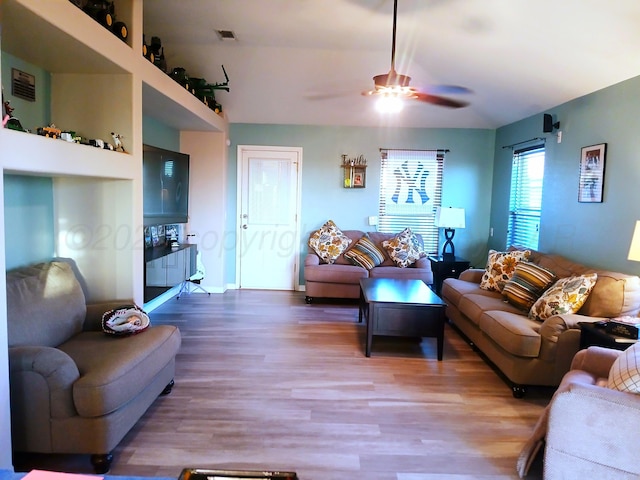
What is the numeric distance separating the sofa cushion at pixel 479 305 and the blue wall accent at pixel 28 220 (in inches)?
136

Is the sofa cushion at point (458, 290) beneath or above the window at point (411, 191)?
beneath

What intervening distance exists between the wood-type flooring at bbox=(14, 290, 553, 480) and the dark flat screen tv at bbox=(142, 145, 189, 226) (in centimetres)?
124

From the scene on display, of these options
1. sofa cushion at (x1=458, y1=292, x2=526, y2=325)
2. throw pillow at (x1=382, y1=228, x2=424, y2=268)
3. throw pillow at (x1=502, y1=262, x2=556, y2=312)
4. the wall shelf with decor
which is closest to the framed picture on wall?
throw pillow at (x1=502, y1=262, x2=556, y2=312)

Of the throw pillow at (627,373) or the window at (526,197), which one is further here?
the window at (526,197)

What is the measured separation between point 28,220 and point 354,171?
4202mm

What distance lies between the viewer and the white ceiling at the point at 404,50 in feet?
10.1

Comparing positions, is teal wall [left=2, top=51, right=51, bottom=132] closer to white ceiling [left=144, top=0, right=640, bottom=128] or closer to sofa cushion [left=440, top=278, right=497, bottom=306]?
white ceiling [left=144, top=0, right=640, bottom=128]

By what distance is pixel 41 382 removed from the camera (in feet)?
6.77

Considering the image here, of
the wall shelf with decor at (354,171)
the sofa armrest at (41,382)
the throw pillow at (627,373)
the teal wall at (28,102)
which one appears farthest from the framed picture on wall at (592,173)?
the teal wall at (28,102)

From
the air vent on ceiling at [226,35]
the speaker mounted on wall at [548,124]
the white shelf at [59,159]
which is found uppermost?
the air vent on ceiling at [226,35]

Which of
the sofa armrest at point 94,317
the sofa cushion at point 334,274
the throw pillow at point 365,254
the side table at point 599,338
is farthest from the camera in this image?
the throw pillow at point 365,254

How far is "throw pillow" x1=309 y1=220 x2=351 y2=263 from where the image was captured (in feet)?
19.2

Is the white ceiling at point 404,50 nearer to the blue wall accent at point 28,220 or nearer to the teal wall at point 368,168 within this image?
the teal wall at point 368,168

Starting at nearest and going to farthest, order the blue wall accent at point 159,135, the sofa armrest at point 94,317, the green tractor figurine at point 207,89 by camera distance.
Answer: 1. the sofa armrest at point 94,317
2. the blue wall accent at point 159,135
3. the green tractor figurine at point 207,89
